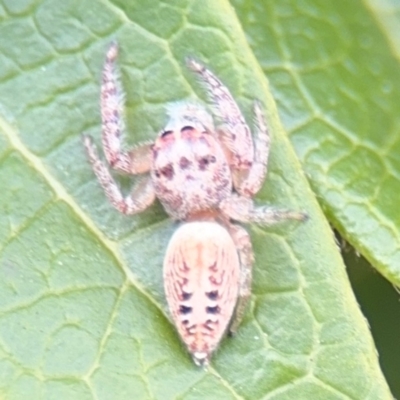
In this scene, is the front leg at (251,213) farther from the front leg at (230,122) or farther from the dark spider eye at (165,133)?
the dark spider eye at (165,133)

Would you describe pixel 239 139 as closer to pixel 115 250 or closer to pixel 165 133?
pixel 165 133

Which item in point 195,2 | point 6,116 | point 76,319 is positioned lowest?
point 76,319

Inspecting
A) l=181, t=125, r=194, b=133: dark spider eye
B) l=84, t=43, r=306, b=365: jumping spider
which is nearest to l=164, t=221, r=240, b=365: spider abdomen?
l=84, t=43, r=306, b=365: jumping spider

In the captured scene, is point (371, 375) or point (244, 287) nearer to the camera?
point (371, 375)

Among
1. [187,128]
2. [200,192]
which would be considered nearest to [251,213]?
[200,192]

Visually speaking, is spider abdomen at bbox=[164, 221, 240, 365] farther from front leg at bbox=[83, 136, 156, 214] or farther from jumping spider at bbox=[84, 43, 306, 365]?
front leg at bbox=[83, 136, 156, 214]

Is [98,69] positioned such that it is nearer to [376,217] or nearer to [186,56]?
[186,56]

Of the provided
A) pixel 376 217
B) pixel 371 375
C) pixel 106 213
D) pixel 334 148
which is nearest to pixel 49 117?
pixel 106 213
